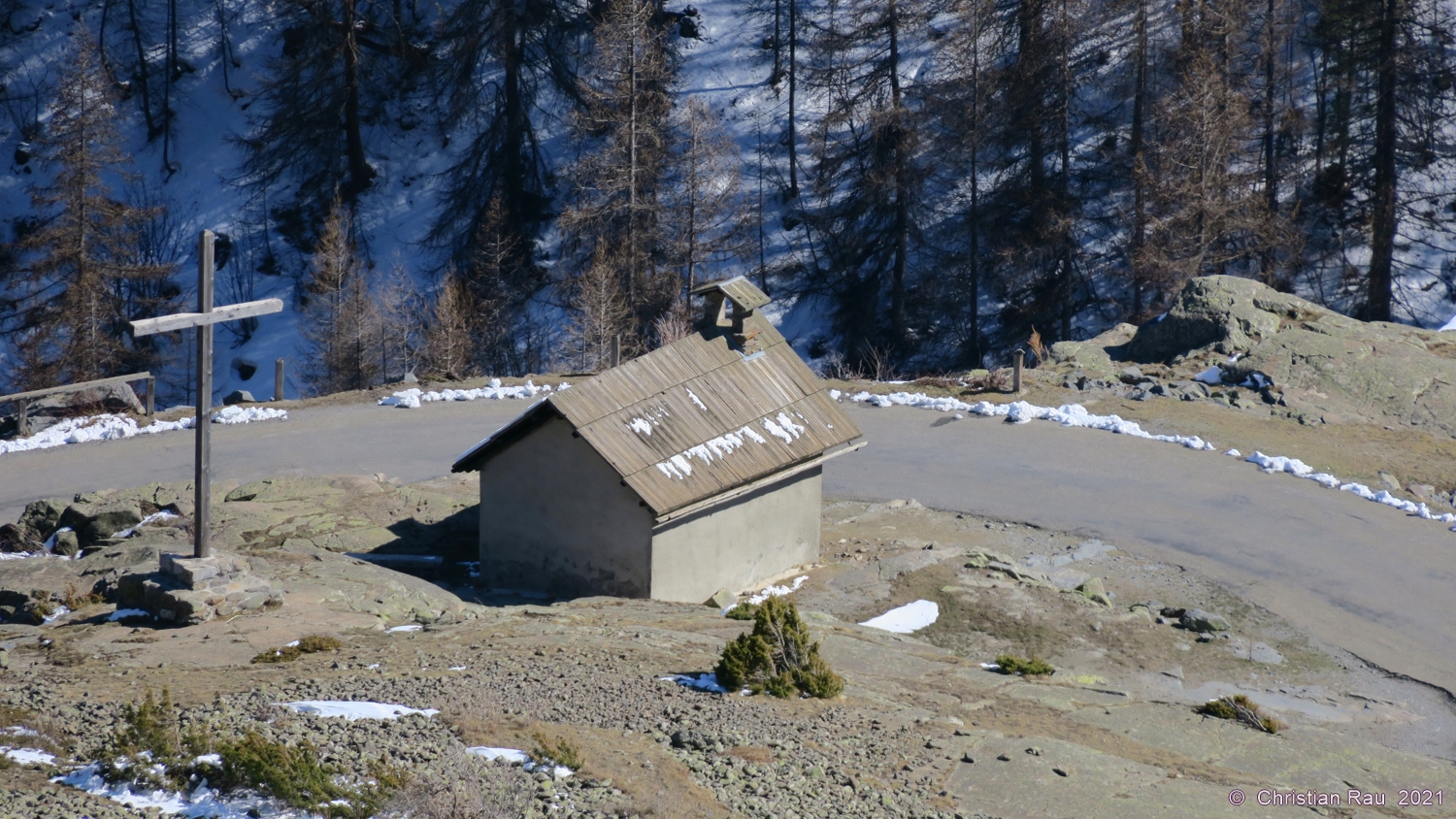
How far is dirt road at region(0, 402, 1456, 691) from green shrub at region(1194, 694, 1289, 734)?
4.09m

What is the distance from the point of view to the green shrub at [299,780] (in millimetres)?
8672

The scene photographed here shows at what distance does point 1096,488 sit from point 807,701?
41.6ft

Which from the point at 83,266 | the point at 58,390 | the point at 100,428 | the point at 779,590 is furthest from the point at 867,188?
the point at 779,590

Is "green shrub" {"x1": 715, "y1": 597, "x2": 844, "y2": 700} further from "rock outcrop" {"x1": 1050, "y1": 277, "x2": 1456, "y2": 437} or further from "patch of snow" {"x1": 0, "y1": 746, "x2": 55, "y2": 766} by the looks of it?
"rock outcrop" {"x1": 1050, "y1": 277, "x2": 1456, "y2": 437}

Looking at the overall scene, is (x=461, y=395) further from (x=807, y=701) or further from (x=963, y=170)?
(x=963, y=170)

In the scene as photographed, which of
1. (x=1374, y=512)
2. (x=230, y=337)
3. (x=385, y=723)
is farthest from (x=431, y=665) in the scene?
(x=230, y=337)

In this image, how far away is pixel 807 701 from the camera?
12.2 metres

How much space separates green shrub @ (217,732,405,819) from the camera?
8672 mm

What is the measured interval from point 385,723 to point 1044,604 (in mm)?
10379

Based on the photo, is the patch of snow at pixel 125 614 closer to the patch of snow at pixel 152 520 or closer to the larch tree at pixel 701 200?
the patch of snow at pixel 152 520

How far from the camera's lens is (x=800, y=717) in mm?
11680

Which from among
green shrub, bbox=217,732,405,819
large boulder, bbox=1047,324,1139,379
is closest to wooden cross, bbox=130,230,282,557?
green shrub, bbox=217,732,405,819

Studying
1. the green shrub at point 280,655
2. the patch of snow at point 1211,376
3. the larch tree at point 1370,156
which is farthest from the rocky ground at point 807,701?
the larch tree at point 1370,156

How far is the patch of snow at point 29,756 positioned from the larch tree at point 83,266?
32397 mm
